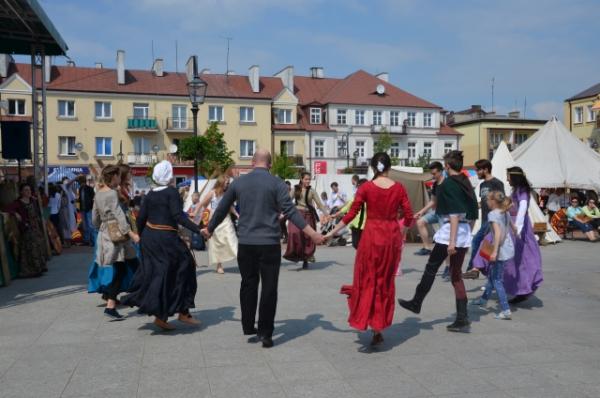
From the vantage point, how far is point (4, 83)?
166 feet

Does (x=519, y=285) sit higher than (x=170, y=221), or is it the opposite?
(x=170, y=221)

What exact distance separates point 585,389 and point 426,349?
61.5 inches

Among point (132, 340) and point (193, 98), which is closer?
point (132, 340)

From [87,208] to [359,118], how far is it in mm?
49600

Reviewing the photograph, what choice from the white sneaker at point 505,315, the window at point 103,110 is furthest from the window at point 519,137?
the white sneaker at point 505,315

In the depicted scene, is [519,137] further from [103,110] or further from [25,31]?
[25,31]

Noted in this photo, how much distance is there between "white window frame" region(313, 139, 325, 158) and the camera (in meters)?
62.5

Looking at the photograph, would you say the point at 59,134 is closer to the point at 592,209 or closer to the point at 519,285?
the point at 592,209

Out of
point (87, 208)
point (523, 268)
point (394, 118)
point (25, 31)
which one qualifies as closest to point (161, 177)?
point (523, 268)

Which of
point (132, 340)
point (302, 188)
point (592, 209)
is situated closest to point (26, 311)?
point (132, 340)

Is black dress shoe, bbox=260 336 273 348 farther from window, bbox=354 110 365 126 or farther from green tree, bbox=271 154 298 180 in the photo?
window, bbox=354 110 365 126

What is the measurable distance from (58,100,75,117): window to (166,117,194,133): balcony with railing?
27.6 ft

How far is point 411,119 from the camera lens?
67375mm

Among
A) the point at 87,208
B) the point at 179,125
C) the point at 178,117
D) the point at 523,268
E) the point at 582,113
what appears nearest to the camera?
the point at 523,268
